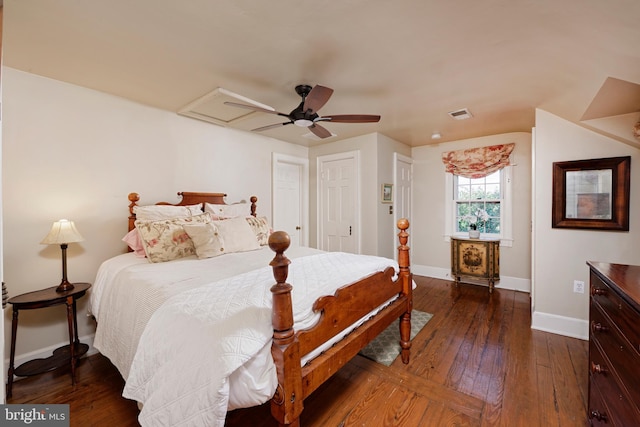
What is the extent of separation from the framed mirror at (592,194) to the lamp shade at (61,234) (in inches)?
169

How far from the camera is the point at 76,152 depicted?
2.38m

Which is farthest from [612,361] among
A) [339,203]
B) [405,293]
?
[339,203]

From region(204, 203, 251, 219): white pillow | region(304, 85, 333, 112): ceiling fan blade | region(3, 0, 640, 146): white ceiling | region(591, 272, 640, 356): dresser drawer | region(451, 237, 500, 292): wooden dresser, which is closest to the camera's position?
region(591, 272, 640, 356): dresser drawer

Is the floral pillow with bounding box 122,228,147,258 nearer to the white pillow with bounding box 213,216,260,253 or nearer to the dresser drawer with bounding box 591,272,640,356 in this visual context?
the white pillow with bounding box 213,216,260,253

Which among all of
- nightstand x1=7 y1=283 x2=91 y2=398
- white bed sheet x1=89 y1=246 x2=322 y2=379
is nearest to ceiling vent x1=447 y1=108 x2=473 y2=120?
white bed sheet x1=89 y1=246 x2=322 y2=379

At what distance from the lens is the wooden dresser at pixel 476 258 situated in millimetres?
3859

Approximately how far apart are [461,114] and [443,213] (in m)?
1.90

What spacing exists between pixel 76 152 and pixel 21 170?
0.38m

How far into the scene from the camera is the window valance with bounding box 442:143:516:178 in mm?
3926

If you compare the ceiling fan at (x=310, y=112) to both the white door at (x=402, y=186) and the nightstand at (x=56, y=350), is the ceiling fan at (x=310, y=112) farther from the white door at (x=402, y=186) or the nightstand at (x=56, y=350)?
the white door at (x=402, y=186)

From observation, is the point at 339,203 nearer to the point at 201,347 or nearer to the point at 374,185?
the point at 374,185

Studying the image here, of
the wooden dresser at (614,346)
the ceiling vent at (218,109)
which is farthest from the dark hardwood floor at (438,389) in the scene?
the ceiling vent at (218,109)

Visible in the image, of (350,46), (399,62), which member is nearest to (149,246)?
(350,46)

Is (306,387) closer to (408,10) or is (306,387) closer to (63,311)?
(408,10)
